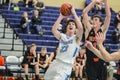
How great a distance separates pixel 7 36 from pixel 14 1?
349cm

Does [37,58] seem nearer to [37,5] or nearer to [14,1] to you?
[37,5]

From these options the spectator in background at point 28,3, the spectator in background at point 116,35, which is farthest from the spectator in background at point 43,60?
the spectator in background at point 28,3

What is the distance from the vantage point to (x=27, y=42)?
13250 millimetres

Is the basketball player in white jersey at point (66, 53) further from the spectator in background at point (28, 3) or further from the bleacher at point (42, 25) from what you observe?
the spectator in background at point (28, 3)

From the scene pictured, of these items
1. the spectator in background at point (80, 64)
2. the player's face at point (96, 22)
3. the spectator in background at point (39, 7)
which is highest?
the player's face at point (96, 22)

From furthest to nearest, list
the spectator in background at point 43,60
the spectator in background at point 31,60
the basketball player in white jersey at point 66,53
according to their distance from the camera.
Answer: the spectator in background at point 43,60 → the spectator in background at point 31,60 → the basketball player in white jersey at point 66,53

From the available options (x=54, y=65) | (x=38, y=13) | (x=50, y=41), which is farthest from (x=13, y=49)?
(x=54, y=65)

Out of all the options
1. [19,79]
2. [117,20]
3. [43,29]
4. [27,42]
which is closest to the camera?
[19,79]

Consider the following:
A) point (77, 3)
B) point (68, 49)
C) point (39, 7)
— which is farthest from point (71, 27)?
point (77, 3)

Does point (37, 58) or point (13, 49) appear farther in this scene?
point (13, 49)

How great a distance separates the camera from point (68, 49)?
5816mm

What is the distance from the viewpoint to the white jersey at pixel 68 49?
5.80 m

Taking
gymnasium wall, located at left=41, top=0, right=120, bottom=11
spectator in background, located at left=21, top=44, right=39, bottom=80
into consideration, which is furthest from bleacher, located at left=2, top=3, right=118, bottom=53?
spectator in background, located at left=21, top=44, right=39, bottom=80

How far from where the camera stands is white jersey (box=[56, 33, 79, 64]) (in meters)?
5.80
